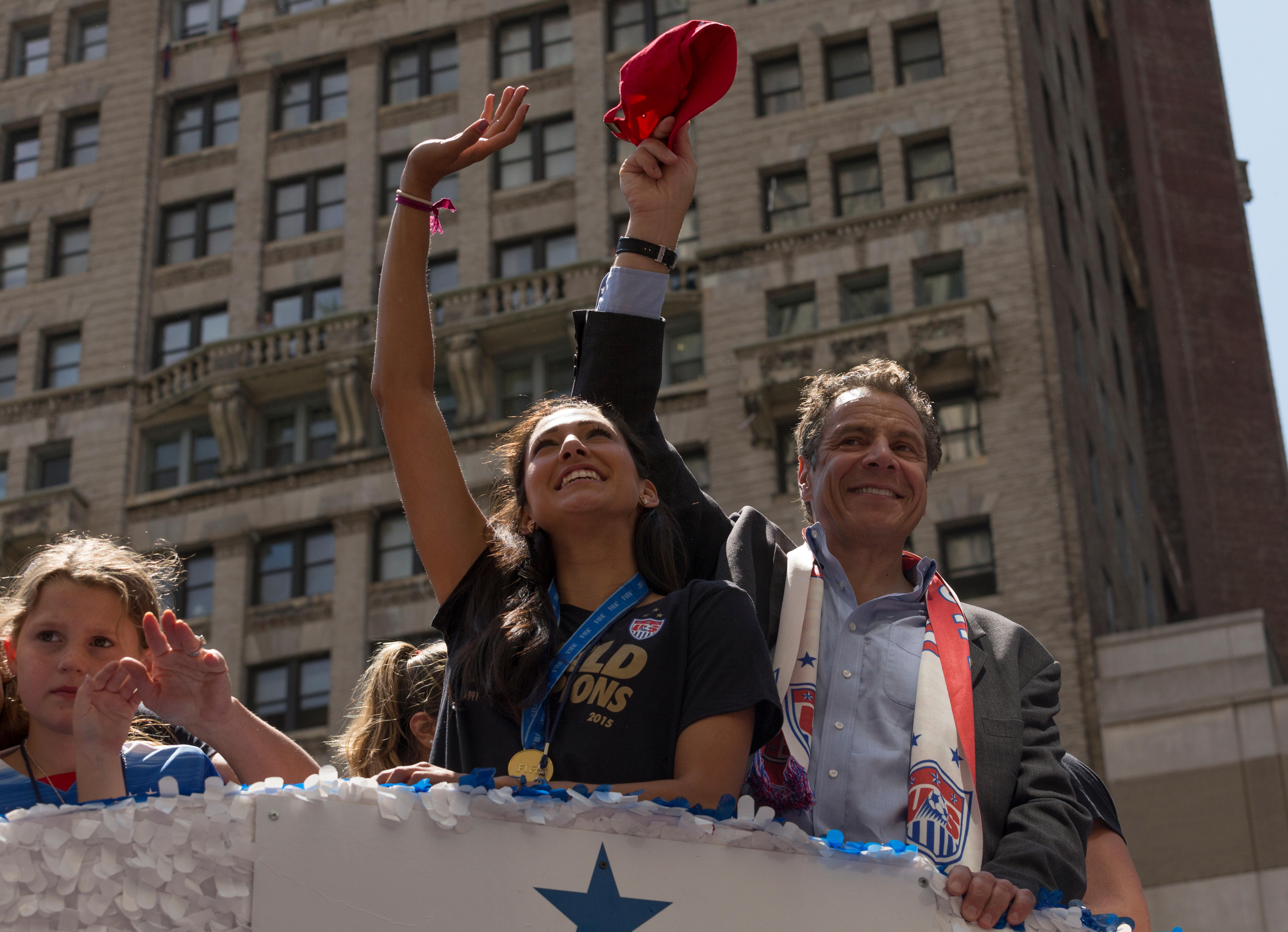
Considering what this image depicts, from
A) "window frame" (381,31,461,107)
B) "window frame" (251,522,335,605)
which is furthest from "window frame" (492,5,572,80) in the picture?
"window frame" (251,522,335,605)

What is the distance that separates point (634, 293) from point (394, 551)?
1230 inches

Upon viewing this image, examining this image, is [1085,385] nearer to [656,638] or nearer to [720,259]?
[720,259]

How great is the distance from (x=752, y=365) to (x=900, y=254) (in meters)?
3.39

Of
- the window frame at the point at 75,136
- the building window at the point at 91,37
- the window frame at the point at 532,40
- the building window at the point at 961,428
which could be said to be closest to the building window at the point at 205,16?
the building window at the point at 91,37

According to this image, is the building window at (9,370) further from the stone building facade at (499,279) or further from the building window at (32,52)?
the building window at (32,52)

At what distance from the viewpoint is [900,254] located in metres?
33.7

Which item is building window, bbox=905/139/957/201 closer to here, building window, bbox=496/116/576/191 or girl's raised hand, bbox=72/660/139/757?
building window, bbox=496/116/576/191

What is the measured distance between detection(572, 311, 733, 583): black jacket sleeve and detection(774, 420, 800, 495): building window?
27058mm

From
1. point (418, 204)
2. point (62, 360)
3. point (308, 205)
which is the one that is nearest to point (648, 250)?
point (418, 204)

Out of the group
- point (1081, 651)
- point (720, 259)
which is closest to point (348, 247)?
point (720, 259)

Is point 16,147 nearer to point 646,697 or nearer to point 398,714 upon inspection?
point 398,714

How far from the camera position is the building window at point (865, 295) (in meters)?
33.8

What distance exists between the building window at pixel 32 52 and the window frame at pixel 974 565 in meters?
24.9

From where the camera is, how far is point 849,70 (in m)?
36.1
